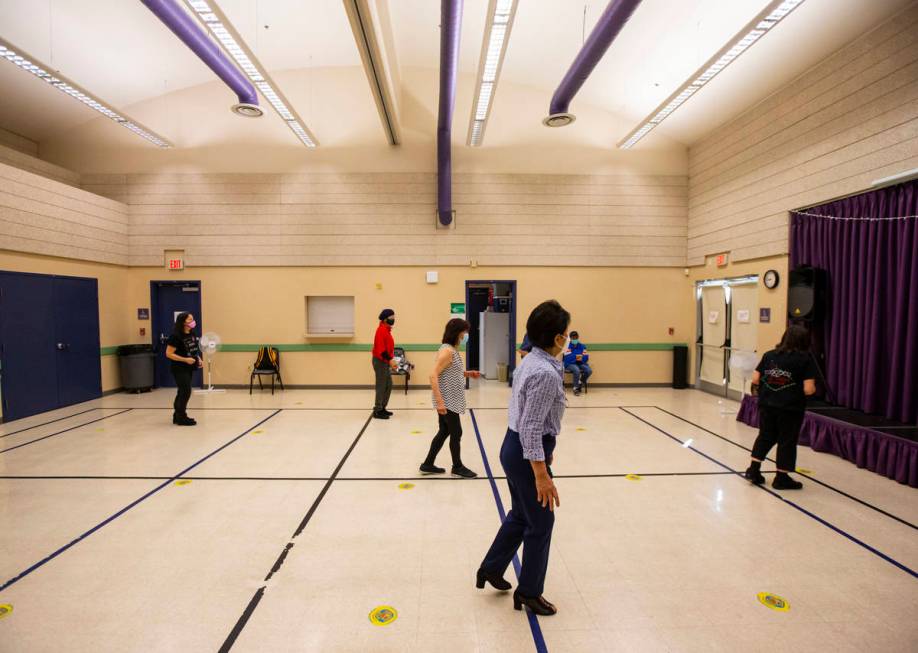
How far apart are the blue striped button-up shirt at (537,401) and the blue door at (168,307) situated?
27.0 feet

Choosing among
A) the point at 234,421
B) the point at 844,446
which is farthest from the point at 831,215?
the point at 234,421

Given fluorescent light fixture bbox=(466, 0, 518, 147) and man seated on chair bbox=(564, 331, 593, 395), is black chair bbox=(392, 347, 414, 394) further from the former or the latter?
fluorescent light fixture bbox=(466, 0, 518, 147)

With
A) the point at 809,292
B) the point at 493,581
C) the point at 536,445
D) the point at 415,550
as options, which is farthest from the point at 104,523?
the point at 809,292

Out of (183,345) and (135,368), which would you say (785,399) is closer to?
(183,345)

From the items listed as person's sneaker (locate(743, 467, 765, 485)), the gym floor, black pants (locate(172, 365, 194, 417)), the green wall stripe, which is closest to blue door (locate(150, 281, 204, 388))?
the green wall stripe

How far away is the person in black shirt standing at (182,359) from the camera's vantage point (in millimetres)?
5293

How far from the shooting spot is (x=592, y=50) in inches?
185

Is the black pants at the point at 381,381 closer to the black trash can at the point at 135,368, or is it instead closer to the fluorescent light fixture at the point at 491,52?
the fluorescent light fixture at the point at 491,52

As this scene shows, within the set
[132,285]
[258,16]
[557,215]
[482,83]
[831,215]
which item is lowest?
[132,285]

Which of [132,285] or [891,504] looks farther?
[132,285]

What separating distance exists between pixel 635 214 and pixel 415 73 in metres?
5.01

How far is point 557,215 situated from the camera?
27.0 ft

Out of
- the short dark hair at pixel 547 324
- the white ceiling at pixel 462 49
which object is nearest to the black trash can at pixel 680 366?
the white ceiling at pixel 462 49

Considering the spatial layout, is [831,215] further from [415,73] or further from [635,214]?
[415,73]
